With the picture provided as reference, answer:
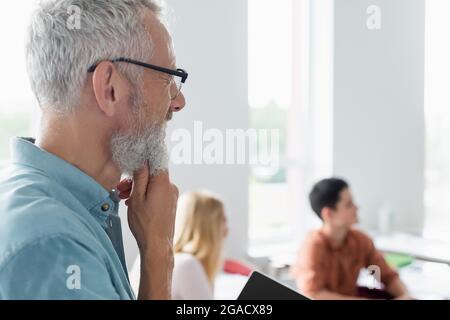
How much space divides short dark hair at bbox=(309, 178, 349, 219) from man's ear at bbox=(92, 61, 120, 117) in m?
1.20

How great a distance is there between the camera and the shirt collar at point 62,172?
51 cm

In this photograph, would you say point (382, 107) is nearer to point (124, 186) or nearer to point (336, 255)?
point (336, 255)

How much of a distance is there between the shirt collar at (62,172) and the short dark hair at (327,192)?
1197mm

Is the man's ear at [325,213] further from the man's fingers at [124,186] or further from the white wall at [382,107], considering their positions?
the man's fingers at [124,186]

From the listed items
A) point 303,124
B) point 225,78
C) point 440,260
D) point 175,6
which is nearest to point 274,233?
point 303,124

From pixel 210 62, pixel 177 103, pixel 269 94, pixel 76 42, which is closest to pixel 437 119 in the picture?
pixel 269 94

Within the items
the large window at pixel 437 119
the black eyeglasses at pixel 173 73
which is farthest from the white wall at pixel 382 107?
→ the black eyeglasses at pixel 173 73

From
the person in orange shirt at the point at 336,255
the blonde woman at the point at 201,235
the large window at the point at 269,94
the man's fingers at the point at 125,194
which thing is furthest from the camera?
the person in orange shirt at the point at 336,255

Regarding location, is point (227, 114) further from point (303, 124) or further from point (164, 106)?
point (303, 124)

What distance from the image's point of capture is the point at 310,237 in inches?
64.5

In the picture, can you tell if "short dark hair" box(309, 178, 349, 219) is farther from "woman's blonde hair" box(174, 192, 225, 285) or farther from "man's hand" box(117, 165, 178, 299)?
"man's hand" box(117, 165, 178, 299)

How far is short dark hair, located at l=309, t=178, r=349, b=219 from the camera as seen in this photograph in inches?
66.0

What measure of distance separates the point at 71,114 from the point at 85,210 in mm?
101
